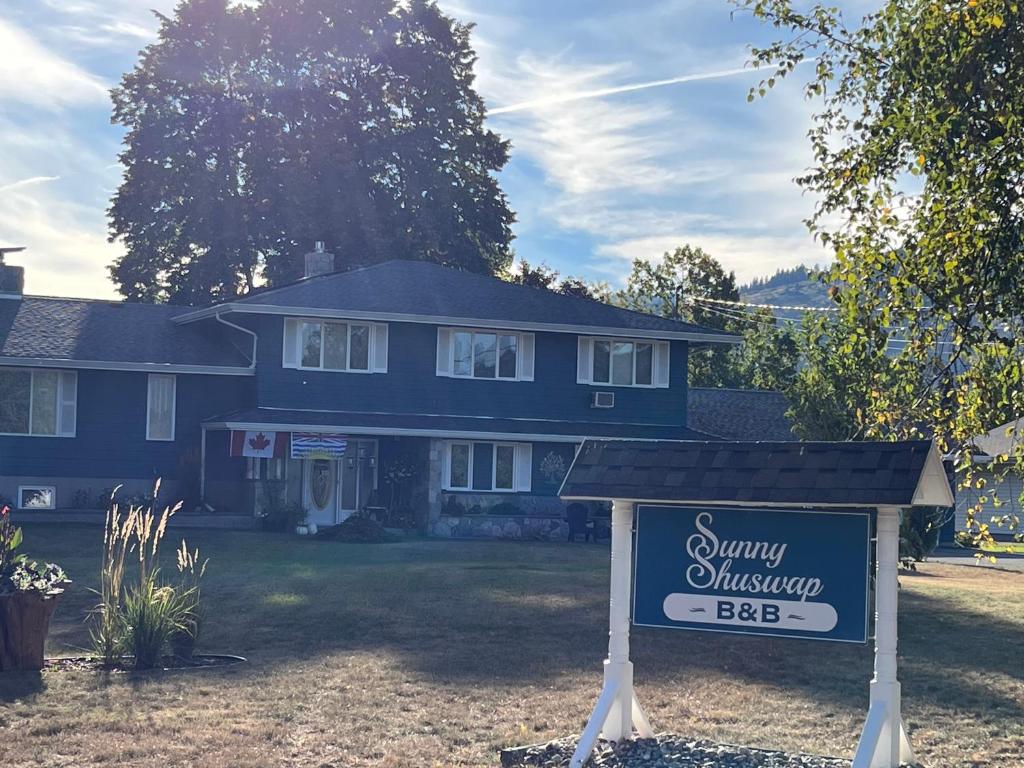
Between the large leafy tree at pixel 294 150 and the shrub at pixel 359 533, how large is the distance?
63.4 ft

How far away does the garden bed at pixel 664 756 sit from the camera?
8961 mm

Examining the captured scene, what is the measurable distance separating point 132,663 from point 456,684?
329cm

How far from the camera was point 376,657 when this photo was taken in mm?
13500

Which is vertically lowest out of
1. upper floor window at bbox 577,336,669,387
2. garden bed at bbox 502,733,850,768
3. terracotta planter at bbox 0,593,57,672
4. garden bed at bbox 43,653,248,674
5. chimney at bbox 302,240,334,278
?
garden bed at bbox 43,653,248,674

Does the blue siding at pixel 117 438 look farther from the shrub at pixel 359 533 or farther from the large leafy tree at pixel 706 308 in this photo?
the large leafy tree at pixel 706 308

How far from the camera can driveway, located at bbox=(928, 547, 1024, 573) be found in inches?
1164

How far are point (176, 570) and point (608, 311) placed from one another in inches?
652

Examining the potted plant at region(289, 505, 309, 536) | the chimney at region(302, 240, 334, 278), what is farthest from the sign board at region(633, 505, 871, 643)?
the chimney at region(302, 240, 334, 278)

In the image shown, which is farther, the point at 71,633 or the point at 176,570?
the point at 176,570

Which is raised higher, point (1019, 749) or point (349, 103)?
point (349, 103)

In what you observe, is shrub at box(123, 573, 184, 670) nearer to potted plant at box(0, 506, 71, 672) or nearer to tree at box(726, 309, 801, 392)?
potted plant at box(0, 506, 71, 672)

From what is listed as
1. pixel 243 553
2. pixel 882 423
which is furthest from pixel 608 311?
pixel 882 423

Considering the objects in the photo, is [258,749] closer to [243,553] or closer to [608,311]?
[243,553]

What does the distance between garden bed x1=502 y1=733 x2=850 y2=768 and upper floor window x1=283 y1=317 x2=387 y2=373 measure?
74.7ft
